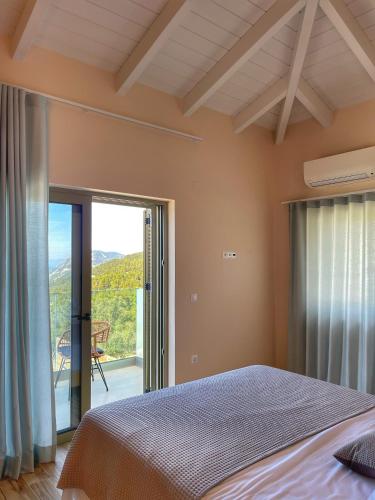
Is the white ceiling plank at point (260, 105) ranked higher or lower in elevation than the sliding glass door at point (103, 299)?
higher

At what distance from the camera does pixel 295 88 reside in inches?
142

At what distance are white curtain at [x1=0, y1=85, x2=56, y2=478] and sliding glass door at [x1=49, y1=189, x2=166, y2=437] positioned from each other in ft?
0.95

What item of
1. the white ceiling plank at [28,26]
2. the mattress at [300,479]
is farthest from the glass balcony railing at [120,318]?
the mattress at [300,479]

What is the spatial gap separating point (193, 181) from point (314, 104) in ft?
4.96

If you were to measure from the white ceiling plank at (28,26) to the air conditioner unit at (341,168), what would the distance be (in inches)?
113

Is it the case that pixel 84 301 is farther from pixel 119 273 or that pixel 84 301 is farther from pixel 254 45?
pixel 254 45

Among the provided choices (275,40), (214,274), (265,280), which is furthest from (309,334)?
A: (275,40)

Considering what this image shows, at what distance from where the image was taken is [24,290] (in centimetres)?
268

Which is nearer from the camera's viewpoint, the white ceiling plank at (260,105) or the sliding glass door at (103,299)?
the sliding glass door at (103,299)

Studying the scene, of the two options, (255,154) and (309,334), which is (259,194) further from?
(309,334)

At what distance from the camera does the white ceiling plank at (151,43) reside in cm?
266

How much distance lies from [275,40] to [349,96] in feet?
3.65

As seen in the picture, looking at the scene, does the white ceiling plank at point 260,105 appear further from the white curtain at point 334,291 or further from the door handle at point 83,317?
the door handle at point 83,317

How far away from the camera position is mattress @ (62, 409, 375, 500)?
1.33 meters
